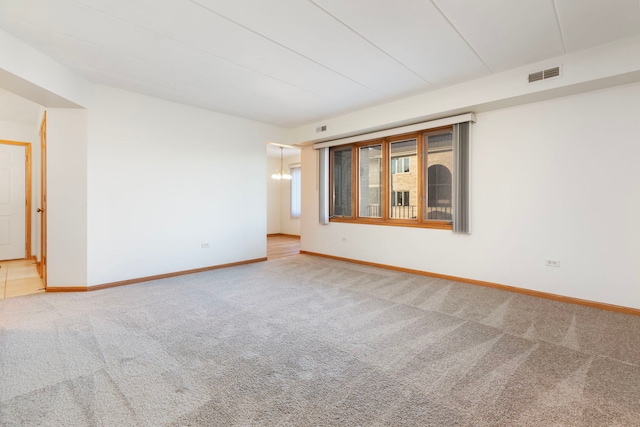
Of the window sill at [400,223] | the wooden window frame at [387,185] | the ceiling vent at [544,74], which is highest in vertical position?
the ceiling vent at [544,74]

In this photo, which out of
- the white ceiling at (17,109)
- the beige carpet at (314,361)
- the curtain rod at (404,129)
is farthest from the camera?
the white ceiling at (17,109)

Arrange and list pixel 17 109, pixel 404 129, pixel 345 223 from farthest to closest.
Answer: pixel 345 223
pixel 17 109
pixel 404 129

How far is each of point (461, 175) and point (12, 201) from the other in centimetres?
817

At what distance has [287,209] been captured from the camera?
10.0 metres

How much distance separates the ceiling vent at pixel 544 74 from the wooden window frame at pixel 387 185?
1196 millimetres

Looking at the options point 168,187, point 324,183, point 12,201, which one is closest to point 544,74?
point 324,183

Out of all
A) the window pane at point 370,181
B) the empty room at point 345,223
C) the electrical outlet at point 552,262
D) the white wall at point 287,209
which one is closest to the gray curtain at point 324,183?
the empty room at point 345,223

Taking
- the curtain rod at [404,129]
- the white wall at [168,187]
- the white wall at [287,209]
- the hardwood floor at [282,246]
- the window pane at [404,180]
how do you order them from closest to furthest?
the white wall at [168,187]
the curtain rod at [404,129]
the window pane at [404,180]
the hardwood floor at [282,246]
the white wall at [287,209]

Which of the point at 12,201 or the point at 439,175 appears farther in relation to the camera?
the point at 12,201

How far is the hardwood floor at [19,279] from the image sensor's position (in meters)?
3.88

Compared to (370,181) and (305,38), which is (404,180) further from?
→ (305,38)

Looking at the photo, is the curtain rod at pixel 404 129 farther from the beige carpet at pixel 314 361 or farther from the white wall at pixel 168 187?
the beige carpet at pixel 314 361

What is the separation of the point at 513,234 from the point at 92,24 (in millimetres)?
5158

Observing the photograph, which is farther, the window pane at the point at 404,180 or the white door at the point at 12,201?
the white door at the point at 12,201
